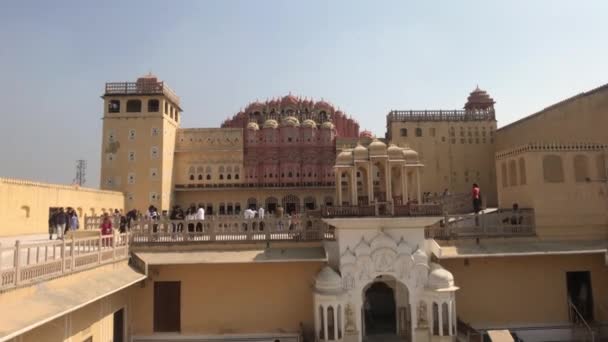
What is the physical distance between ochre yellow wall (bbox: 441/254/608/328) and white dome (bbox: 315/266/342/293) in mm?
4204

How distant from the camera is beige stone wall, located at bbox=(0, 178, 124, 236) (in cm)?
1895

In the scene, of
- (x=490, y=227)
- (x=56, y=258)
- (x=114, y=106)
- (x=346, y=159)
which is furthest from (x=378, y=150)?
(x=114, y=106)

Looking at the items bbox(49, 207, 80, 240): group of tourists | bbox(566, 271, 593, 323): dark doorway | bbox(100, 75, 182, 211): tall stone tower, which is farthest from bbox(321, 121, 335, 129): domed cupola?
bbox(566, 271, 593, 323): dark doorway

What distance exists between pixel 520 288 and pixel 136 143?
28.8m

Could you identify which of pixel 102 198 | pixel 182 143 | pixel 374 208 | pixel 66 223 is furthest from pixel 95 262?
pixel 182 143

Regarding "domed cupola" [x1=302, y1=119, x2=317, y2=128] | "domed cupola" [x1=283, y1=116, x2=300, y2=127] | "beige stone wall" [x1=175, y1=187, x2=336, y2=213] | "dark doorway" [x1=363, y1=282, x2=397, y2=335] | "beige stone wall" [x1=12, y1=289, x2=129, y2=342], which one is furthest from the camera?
"domed cupola" [x1=302, y1=119, x2=317, y2=128]

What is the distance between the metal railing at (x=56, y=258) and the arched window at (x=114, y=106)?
79.5 feet

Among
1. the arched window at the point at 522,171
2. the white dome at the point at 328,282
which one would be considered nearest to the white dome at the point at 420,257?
the white dome at the point at 328,282

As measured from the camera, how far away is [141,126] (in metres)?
34.8

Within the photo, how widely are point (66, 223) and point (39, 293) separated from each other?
788 cm

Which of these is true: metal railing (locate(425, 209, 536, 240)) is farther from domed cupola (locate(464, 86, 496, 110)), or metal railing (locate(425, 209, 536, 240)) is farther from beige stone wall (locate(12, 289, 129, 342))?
domed cupola (locate(464, 86, 496, 110))

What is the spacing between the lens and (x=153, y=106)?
3516 centimetres

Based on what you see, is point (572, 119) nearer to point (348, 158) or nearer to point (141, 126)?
point (348, 158)

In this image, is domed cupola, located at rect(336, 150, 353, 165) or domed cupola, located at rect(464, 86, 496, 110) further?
domed cupola, located at rect(464, 86, 496, 110)
